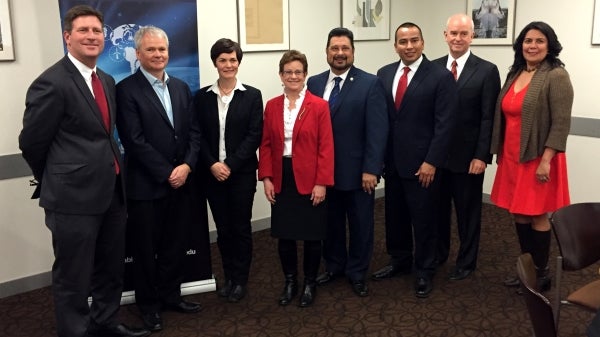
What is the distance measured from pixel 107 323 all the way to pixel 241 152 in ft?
3.62

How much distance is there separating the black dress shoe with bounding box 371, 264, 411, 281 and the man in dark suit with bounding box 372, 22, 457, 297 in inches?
9.0

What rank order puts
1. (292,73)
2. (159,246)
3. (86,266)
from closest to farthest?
(86,266)
(292,73)
(159,246)

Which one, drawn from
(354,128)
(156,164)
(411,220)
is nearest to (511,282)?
(411,220)

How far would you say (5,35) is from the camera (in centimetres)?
301

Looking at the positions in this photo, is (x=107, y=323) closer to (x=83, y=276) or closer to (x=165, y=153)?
(x=83, y=276)

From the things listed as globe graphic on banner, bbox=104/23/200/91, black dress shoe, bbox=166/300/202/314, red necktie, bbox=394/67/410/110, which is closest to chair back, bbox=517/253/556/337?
red necktie, bbox=394/67/410/110

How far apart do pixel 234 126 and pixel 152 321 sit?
112 centimetres

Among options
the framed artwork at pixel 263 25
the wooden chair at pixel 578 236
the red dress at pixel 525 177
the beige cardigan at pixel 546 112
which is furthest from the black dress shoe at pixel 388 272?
the framed artwork at pixel 263 25

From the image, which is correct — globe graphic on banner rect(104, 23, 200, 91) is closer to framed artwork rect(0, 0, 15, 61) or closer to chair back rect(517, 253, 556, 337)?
framed artwork rect(0, 0, 15, 61)

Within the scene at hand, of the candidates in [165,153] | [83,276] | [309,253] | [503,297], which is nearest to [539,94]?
[503,297]

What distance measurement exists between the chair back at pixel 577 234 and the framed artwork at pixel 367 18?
9.57ft

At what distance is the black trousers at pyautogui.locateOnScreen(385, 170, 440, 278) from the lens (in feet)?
10.2

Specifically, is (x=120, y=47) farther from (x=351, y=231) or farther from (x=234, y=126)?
(x=351, y=231)

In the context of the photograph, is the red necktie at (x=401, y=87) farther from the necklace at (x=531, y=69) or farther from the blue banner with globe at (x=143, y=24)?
the blue banner with globe at (x=143, y=24)
